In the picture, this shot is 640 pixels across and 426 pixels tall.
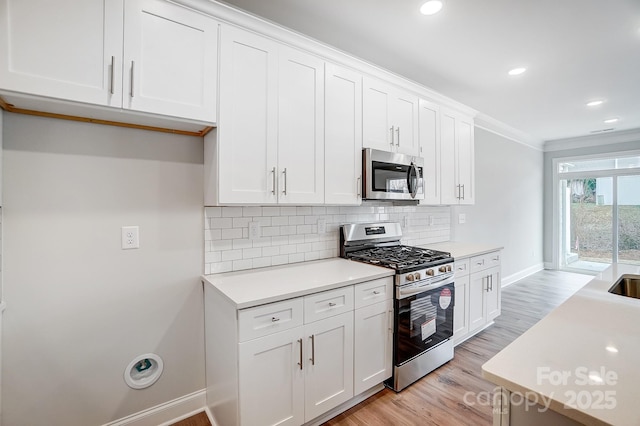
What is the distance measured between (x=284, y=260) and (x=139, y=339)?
1068 mm

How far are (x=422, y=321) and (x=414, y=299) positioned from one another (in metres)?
0.22

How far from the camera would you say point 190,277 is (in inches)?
77.5

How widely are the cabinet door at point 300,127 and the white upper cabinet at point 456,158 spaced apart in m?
1.66

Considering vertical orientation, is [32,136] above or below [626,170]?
below

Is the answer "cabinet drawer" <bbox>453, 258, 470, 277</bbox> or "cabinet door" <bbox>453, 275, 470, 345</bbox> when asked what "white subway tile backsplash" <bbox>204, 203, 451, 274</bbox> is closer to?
"cabinet drawer" <bbox>453, 258, 470, 277</bbox>

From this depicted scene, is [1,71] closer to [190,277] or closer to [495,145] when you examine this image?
[190,277]

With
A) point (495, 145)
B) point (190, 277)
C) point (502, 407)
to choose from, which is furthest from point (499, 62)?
point (190, 277)

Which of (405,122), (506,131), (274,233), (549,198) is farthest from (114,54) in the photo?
(549,198)

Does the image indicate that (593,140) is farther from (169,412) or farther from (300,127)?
(169,412)

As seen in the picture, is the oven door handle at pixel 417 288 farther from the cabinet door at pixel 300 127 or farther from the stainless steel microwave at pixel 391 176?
the cabinet door at pixel 300 127

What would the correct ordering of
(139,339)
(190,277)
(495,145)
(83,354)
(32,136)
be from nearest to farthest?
(32,136)
(83,354)
(139,339)
(190,277)
(495,145)

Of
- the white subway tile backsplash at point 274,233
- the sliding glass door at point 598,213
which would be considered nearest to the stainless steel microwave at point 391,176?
the white subway tile backsplash at point 274,233

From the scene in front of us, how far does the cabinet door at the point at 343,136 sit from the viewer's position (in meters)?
2.20

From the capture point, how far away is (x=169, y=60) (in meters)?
1.56
